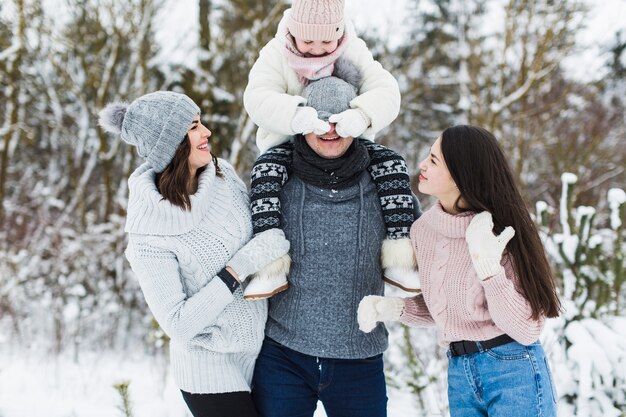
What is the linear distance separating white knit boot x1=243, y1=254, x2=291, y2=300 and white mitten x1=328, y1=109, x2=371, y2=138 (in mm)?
505

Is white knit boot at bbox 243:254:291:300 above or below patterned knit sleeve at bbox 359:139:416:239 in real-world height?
below

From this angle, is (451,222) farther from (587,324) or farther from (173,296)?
(587,324)

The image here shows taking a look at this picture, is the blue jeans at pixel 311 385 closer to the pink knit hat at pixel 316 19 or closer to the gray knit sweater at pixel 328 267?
the gray knit sweater at pixel 328 267

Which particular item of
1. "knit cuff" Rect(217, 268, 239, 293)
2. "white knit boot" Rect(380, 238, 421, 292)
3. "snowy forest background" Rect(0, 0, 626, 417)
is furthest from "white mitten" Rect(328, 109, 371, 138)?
"snowy forest background" Rect(0, 0, 626, 417)

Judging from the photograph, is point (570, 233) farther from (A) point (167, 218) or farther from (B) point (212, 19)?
(B) point (212, 19)

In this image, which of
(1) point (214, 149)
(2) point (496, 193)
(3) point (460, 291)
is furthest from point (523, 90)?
(3) point (460, 291)

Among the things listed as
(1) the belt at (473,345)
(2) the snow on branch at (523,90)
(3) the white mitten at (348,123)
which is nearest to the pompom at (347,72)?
(3) the white mitten at (348,123)

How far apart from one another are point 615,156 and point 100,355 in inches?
423

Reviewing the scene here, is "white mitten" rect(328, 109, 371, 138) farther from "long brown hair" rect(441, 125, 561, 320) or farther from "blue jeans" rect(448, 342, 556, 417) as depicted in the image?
"blue jeans" rect(448, 342, 556, 417)

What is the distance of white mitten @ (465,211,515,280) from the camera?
5.52ft

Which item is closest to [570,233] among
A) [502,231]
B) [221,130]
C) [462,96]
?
[502,231]

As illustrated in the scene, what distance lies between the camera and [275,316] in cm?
210

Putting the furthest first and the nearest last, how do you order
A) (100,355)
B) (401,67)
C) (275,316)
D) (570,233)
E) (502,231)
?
(401,67)
(100,355)
(570,233)
(275,316)
(502,231)

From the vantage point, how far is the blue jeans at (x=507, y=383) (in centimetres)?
174
